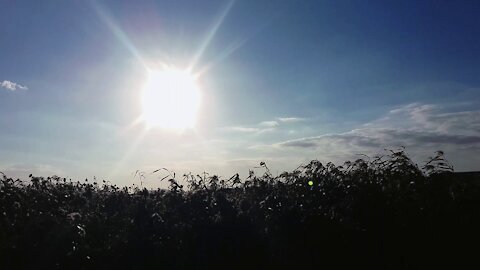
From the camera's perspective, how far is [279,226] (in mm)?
7211

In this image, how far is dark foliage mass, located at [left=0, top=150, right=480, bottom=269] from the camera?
6609 mm

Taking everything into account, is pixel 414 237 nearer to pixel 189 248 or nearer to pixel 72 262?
pixel 189 248

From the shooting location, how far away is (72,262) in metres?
7.68

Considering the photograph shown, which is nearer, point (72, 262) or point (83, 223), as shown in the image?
point (72, 262)

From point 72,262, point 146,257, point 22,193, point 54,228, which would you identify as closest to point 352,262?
point 146,257

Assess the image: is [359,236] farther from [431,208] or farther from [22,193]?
[22,193]

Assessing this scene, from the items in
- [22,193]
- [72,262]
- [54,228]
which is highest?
[22,193]

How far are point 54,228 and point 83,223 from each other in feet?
1.67

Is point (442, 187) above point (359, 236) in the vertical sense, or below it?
above

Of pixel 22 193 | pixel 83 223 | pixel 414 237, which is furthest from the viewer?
pixel 22 193

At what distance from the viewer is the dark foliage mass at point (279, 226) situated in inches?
260

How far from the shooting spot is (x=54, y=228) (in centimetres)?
833

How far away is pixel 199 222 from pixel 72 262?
227 centimetres

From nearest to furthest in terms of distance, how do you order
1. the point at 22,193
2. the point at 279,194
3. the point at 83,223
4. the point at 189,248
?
the point at 189,248 < the point at 279,194 < the point at 83,223 < the point at 22,193
